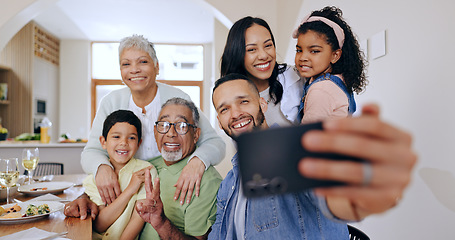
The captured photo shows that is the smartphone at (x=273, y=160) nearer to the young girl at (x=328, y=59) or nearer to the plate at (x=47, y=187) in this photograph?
the young girl at (x=328, y=59)

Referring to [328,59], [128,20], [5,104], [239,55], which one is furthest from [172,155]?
[5,104]

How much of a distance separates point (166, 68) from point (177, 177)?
6.78 m

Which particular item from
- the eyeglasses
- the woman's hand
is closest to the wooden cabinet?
the eyeglasses

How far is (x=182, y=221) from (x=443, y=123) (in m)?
1.11

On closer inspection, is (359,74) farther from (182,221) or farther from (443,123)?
(182,221)

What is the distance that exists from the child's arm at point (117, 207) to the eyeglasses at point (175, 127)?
0.72 ft

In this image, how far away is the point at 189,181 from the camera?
1460 mm

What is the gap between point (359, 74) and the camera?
4.37 feet

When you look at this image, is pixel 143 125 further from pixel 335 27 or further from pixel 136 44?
pixel 335 27

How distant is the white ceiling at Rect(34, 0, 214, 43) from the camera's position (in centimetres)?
542

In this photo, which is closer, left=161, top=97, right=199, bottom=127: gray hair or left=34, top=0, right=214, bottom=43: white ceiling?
left=161, top=97, right=199, bottom=127: gray hair

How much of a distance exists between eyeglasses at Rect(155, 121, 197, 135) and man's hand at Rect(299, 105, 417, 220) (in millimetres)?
1190

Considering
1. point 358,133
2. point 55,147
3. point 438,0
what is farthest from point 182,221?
point 55,147

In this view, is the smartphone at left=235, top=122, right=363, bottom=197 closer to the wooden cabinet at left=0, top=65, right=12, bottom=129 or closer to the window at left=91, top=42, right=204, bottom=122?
the wooden cabinet at left=0, top=65, right=12, bottom=129
